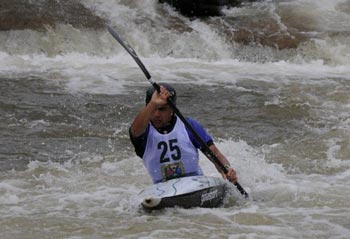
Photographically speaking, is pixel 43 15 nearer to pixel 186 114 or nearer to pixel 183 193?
pixel 186 114

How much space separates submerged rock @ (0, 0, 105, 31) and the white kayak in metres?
8.89

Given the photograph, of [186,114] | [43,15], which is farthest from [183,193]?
[43,15]

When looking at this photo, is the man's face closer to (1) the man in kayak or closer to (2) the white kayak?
(1) the man in kayak

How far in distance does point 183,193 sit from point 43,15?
949cm

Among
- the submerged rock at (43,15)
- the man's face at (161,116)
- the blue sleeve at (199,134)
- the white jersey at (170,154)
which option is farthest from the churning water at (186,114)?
the man's face at (161,116)

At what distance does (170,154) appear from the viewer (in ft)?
18.0

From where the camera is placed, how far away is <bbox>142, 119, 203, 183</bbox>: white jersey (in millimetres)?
5453

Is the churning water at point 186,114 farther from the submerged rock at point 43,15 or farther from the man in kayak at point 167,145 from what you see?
the man in kayak at point 167,145

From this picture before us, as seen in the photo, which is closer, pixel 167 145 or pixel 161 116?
pixel 161 116

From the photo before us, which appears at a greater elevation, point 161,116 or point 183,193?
point 161,116

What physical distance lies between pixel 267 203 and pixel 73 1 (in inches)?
394

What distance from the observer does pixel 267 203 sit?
6.00 m

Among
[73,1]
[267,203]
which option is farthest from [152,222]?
[73,1]

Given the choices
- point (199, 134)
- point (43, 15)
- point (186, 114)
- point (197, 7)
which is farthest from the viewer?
point (197, 7)
